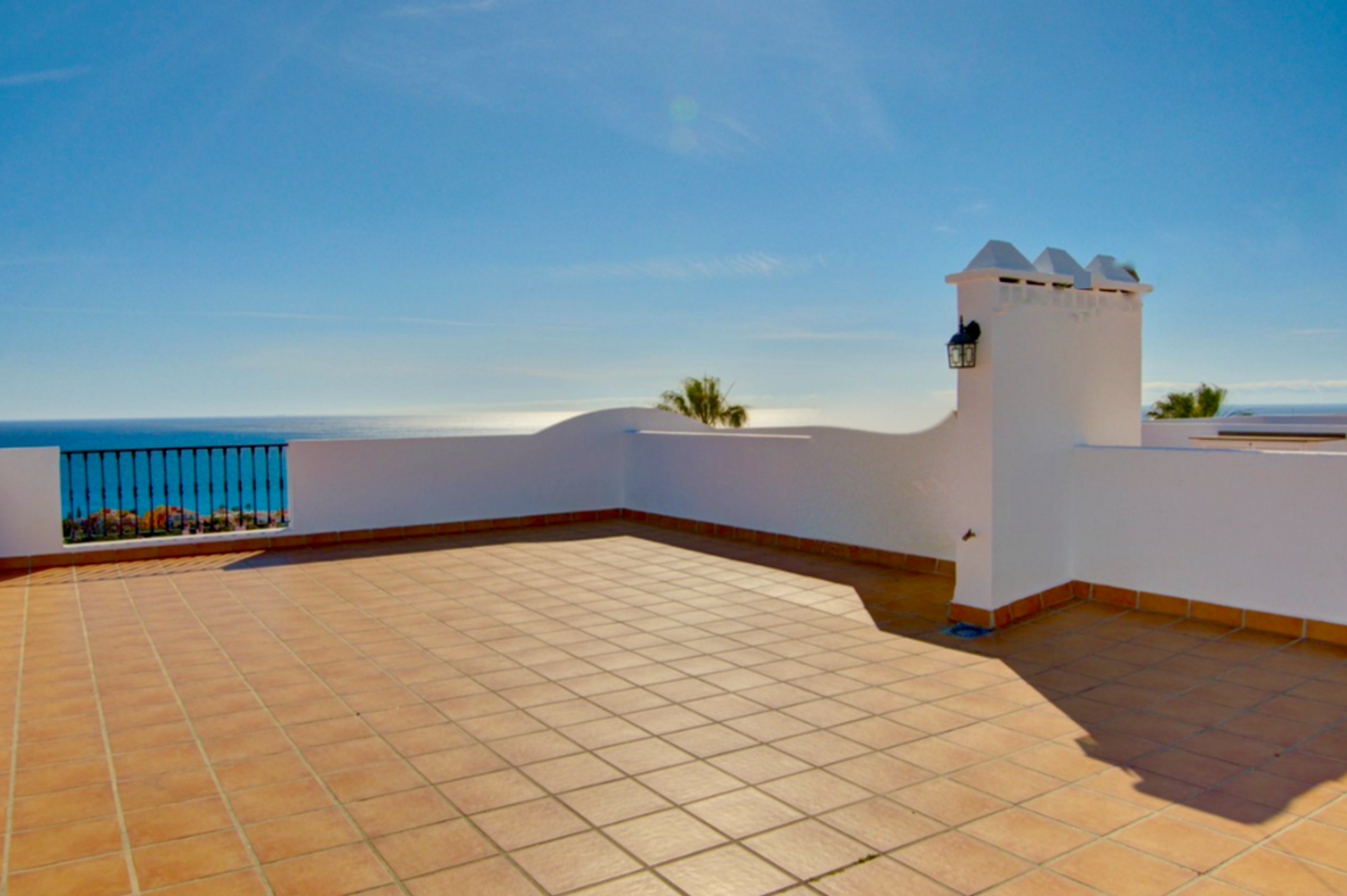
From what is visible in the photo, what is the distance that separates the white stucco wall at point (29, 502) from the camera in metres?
6.27

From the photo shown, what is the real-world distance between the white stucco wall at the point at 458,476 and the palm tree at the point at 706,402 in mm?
5443

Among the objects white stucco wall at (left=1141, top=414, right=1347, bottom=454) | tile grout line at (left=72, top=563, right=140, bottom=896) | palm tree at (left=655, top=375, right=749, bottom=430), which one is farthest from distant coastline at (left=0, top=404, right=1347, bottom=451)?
tile grout line at (left=72, top=563, right=140, bottom=896)

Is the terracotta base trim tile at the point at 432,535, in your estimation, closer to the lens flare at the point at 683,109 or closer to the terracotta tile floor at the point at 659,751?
the terracotta tile floor at the point at 659,751

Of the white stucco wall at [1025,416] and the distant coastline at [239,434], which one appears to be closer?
the white stucco wall at [1025,416]

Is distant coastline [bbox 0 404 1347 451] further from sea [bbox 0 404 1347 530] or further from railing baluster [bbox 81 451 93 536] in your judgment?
railing baluster [bbox 81 451 93 536]

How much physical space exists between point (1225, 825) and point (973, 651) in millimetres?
1748

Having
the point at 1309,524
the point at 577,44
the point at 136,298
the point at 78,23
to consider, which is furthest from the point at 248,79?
the point at 136,298

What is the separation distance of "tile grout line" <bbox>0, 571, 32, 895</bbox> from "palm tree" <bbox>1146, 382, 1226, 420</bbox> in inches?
596

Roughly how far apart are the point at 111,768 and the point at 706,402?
12.3m

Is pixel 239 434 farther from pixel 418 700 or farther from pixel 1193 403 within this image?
pixel 418 700

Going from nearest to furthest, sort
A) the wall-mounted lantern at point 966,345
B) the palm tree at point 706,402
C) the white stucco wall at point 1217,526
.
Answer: the white stucco wall at point 1217,526 < the wall-mounted lantern at point 966,345 < the palm tree at point 706,402

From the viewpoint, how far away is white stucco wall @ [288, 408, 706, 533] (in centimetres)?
732

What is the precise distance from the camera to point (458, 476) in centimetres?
799

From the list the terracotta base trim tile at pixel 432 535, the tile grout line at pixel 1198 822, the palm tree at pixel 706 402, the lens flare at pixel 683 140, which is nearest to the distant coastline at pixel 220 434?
the palm tree at pixel 706 402
